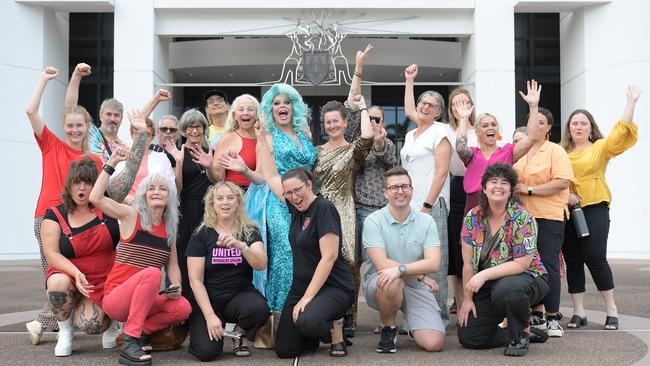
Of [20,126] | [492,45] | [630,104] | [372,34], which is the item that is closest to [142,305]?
[630,104]

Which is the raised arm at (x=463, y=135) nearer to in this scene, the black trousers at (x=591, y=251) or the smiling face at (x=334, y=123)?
the smiling face at (x=334, y=123)

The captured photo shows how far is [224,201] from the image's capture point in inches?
193

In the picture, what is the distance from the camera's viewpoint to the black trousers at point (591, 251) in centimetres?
596

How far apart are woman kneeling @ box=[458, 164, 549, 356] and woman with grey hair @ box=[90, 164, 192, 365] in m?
2.05

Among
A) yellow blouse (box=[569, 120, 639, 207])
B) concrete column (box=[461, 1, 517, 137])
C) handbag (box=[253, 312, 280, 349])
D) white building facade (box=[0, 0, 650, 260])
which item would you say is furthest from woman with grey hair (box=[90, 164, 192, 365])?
concrete column (box=[461, 1, 517, 137])

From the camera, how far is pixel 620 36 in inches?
556

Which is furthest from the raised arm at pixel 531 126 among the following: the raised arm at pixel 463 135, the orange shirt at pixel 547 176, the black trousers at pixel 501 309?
the black trousers at pixel 501 309

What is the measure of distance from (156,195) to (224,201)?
1.55 ft

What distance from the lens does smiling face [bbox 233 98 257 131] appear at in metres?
5.77

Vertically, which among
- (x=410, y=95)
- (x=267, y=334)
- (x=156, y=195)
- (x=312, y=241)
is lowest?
(x=267, y=334)

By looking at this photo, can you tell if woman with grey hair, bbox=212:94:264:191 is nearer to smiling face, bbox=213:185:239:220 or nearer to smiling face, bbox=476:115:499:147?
smiling face, bbox=213:185:239:220

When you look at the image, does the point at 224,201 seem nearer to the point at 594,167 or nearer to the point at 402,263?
the point at 402,263

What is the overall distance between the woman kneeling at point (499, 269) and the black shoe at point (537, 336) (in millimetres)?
313

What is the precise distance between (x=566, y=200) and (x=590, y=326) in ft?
3.96
